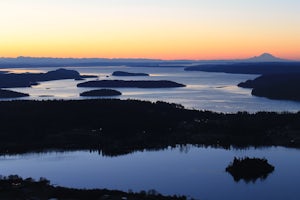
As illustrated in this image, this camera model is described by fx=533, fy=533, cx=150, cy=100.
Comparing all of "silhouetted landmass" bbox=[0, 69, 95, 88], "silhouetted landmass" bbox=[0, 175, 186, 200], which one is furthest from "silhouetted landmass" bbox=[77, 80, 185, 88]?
"silhouetted landmass" bbox=[0, 175, 186, 200]

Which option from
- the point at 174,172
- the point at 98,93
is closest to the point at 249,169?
the point at 174,172

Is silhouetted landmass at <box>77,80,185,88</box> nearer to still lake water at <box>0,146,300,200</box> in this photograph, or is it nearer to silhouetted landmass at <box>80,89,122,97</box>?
silhouetted landmass at <box>80,89,122,97</box>

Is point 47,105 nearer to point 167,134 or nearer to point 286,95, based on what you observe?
point 167,134

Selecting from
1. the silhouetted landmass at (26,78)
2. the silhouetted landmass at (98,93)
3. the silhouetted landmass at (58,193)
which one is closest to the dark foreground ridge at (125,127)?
the silhouetted landmass at (58,193)

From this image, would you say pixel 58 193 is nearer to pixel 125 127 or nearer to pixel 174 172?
pixel 174 172

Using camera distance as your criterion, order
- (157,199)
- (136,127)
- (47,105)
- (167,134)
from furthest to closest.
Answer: (47,105), (136,127), (167,134), (157,199)

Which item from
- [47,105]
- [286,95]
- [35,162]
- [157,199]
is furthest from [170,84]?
[157,199]
